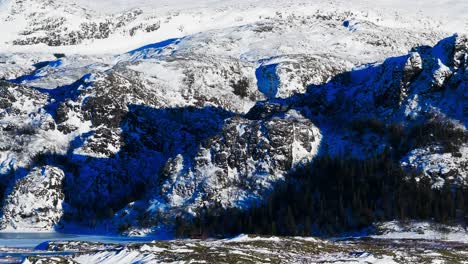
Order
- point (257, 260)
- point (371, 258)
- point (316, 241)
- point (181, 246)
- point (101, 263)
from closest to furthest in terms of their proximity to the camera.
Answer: point (101, 263) → point (257, 260) → point (371, 258) → point (181, 246) → point (316, 241)

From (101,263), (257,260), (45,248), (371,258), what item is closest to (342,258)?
(371,258)

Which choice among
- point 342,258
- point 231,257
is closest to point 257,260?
point 231,257

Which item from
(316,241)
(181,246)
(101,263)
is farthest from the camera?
(316,241)

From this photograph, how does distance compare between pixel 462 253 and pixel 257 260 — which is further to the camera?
pixel 462 253

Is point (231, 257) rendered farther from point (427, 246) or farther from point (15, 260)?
point (427, 246)

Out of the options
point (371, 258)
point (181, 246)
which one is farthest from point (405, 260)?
point (181, 246)

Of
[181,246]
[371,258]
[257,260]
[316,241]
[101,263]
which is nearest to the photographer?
[101,263]

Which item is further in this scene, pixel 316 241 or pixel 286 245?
pixel 316 241

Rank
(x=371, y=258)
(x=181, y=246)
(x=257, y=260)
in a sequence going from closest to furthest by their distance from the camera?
(x=257, y=260)
(x=371, y=258)
(x=181, y=246)

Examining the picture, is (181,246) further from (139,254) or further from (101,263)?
(101,263)
